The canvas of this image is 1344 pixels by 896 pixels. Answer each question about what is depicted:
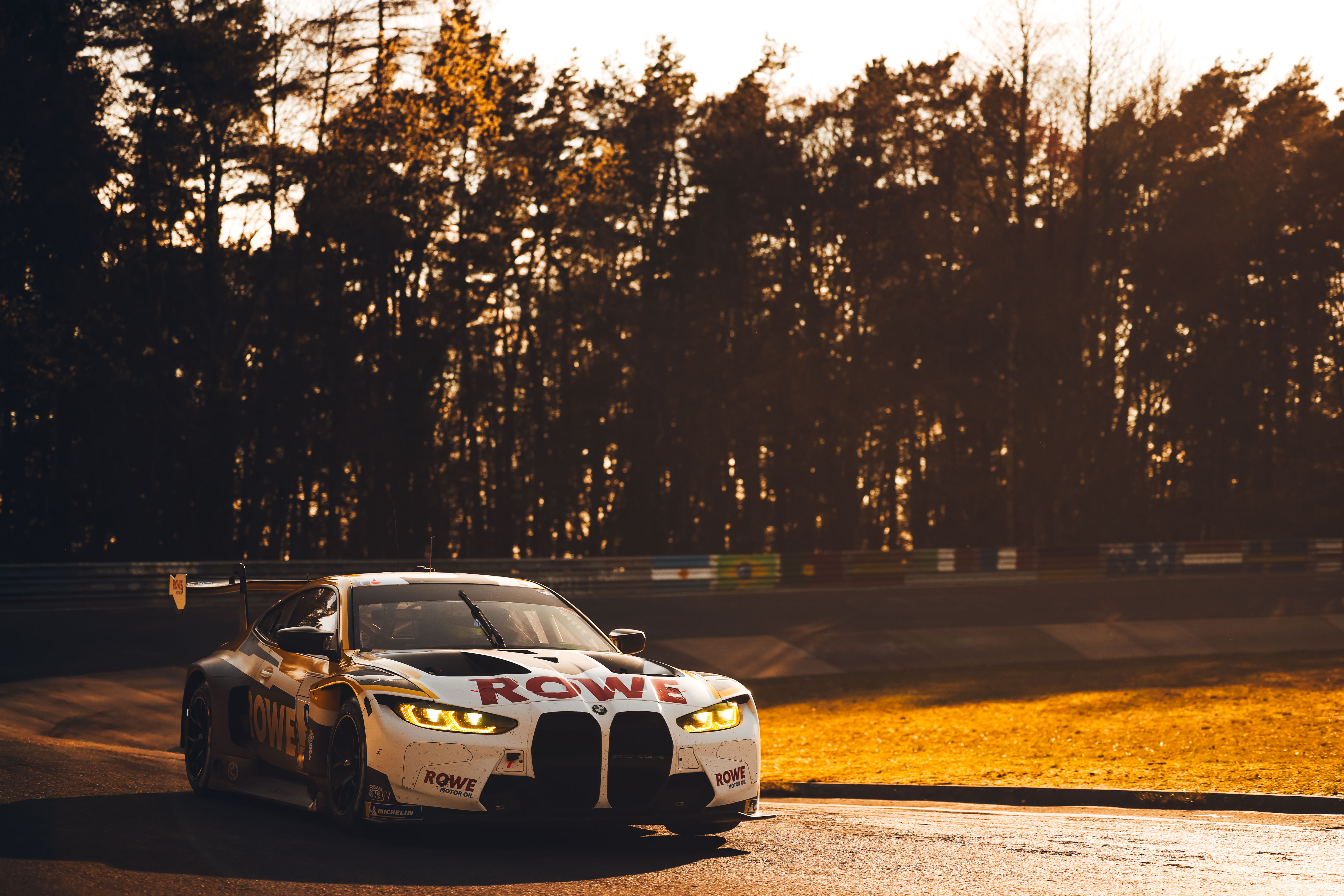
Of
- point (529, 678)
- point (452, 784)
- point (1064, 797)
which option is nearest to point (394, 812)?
point (452, 784)

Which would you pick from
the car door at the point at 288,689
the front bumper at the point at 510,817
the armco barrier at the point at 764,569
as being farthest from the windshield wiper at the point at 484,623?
the armco barrier at the point at 764,569

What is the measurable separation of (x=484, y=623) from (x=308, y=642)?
3.47ft

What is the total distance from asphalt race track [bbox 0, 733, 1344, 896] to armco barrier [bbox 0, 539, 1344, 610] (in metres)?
13.7

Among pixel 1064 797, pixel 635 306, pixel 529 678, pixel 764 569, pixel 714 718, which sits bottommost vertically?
pixel 1064 797

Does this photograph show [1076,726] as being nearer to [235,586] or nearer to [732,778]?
[732,778]

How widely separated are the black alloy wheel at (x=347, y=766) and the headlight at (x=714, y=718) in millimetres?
1710

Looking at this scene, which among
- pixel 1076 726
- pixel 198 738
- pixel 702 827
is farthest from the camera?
pixel 1076 726

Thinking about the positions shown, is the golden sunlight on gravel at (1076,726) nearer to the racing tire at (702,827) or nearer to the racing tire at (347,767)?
the racing tire at (702,827)

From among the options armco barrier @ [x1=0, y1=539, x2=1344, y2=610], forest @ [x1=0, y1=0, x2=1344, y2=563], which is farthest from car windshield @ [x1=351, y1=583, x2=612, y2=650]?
forest @ [x1=0, y1=0, x2=1344, y2=563]

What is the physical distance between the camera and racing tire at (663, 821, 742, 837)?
7535mm

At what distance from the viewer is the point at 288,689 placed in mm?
8375

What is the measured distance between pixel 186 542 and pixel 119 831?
36469mm

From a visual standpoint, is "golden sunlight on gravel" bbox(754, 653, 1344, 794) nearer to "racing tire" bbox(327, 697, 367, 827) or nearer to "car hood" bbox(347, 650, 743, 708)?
"car hood" bbox(347, 650, 743, 708)

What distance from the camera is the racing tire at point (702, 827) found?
7.54 m
